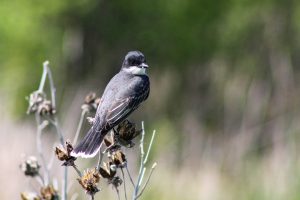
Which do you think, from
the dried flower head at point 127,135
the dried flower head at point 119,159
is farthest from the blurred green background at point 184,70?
the dried flower head at point 119,159

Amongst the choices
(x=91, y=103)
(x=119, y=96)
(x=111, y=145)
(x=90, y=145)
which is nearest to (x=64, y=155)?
(x=111, y=145)

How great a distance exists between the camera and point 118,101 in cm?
495

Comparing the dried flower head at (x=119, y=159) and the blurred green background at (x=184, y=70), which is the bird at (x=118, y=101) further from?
the blurred green background at (x=184, y=70)

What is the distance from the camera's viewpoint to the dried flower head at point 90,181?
355 cm

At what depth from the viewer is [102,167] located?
374 cm

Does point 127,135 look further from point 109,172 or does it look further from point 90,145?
point 90,145

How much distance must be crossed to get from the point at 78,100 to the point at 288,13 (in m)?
6.40

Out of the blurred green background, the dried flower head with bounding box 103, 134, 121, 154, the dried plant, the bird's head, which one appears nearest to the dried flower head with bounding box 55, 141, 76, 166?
the dried plant

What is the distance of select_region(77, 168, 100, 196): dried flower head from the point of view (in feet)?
11.7

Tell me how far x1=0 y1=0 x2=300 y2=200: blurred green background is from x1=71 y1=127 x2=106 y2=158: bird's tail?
752cm

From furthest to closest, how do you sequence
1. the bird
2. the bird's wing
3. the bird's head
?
1. the bird's head
2. the bird's wing
3. the bird

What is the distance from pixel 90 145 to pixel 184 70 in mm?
15878

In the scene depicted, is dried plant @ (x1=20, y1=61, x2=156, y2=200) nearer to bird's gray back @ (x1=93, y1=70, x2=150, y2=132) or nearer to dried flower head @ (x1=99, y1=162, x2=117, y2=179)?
dried flower head @ (x1=99, y1=162, x2=117, y2=179)

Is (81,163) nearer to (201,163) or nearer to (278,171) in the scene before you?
(278,171)
